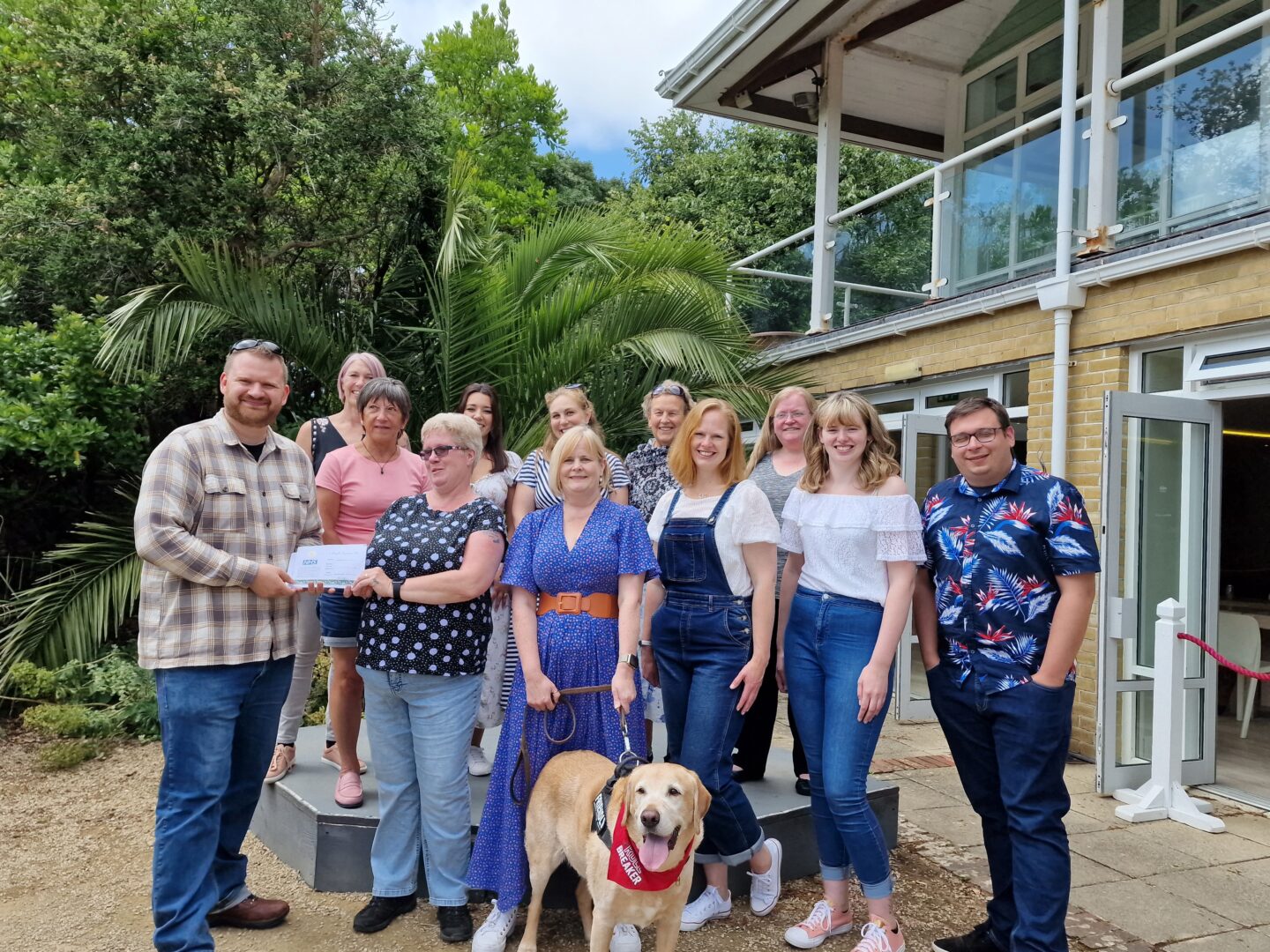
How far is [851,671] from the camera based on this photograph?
120 inches

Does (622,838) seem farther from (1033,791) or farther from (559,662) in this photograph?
(1033,791)

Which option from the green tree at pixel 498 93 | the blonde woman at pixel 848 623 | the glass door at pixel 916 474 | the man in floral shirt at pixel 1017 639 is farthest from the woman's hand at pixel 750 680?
the green tree at pixel 498 93

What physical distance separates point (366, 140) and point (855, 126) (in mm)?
5921

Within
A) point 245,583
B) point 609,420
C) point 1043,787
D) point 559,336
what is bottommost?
point 1043,787

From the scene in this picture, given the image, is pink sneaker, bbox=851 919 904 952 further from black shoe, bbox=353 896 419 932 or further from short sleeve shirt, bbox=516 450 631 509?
short sleeve shirt, bbox=516 450 631 509

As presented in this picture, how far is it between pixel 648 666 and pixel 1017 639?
4.50ft

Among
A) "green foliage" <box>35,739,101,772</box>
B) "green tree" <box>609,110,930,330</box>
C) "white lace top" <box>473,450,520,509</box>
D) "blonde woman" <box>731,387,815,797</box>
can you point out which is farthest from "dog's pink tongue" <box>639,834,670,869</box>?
"green tree" <box>609,110,930,330</box>

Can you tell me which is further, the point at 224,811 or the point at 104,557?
the point at 104,557

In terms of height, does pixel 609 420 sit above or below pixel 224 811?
above

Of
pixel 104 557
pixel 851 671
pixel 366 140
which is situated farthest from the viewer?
pixel 366 140

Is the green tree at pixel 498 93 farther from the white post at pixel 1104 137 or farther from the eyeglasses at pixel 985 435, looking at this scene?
the eyeglasses at pixel 985 435

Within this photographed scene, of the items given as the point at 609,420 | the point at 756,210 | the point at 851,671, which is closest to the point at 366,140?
the point at 609,420

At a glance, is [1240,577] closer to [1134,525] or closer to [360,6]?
[1134,525]

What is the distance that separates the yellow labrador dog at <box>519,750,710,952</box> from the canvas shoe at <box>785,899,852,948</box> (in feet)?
2.12
